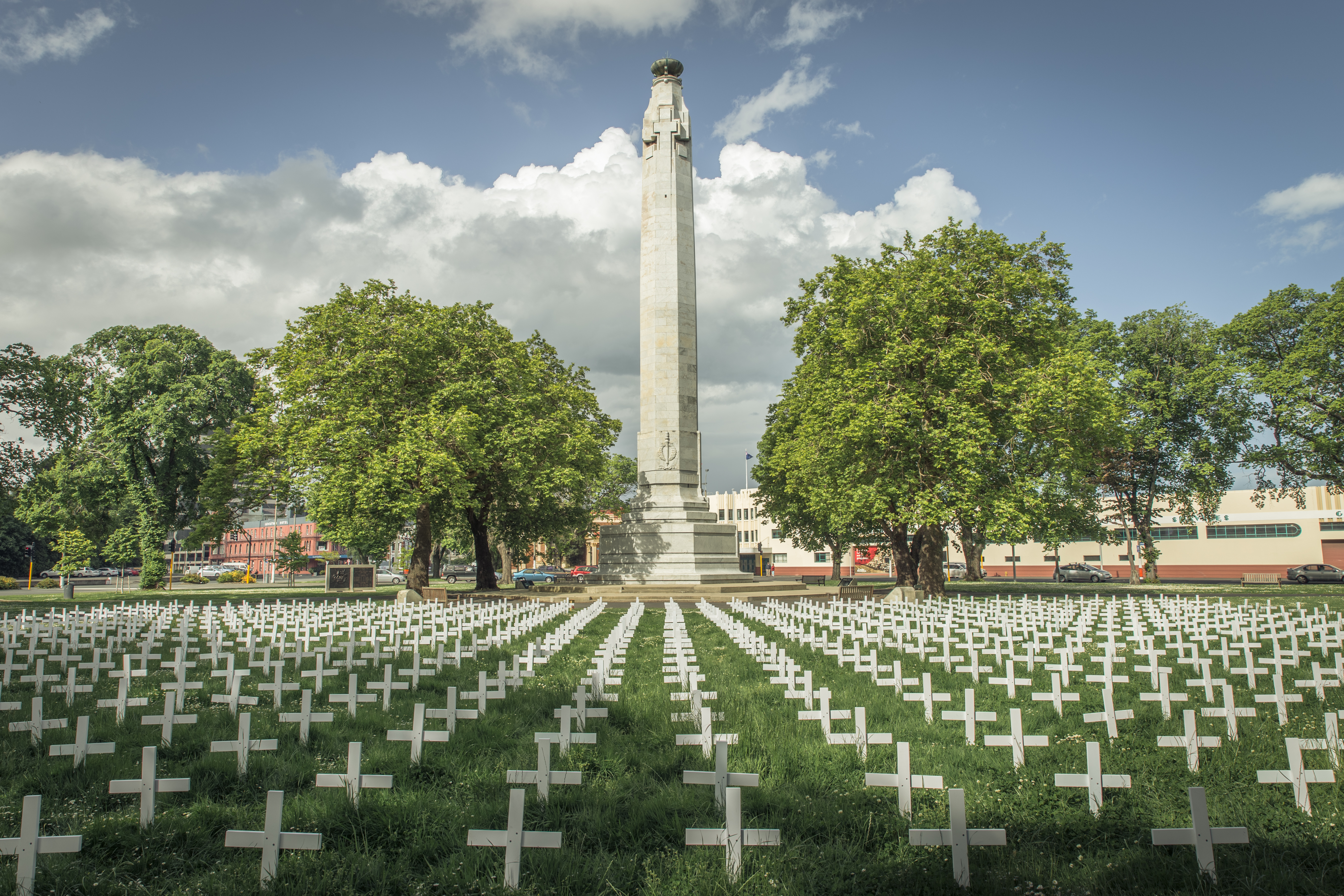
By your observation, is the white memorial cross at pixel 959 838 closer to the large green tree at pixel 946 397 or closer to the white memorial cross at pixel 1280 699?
the white memorial cross at pixel 1280 699

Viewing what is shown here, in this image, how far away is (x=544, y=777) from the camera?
15.6 feet

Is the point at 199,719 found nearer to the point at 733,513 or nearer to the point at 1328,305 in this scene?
the point at 1328,305

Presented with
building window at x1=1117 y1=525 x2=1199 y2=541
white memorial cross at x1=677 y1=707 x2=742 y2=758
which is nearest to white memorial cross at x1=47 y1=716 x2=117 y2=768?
white memorial cross at x1=677 y1=707 x2=742 y2=758

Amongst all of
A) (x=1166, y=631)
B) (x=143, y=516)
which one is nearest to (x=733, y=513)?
(x=143, y=516)

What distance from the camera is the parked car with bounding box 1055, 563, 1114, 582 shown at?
5412cm

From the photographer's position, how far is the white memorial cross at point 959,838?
3.55 metres

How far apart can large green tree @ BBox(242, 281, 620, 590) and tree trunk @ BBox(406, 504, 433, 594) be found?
6 centimetres

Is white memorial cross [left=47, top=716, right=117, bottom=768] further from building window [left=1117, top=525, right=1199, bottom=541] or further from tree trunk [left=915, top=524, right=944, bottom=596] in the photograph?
building window [left=1117, top=525, right=1199, bottom=541]

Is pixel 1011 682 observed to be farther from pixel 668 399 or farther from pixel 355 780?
pixel 668 399

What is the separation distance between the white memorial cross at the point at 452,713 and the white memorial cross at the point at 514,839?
2.75m

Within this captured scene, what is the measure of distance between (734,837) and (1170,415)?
39.8 m

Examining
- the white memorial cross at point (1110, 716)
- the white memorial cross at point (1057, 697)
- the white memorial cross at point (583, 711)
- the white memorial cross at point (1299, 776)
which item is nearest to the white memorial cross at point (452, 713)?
the white memorial cross at point (583, 711)

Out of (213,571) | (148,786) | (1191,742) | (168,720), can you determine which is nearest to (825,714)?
(1191,742)

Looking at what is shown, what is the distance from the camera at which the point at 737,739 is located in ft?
19.2
